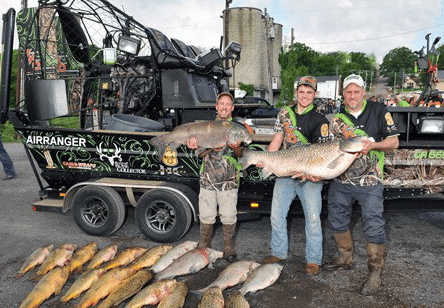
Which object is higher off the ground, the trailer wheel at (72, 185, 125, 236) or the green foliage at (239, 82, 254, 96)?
the green foliage at (239, 82, 254, 96)

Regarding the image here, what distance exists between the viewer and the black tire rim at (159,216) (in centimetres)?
532

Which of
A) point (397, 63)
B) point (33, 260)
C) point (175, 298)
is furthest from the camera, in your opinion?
point (397, 63)

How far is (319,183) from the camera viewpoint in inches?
164

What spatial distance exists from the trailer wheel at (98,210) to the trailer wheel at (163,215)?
36 centimetres

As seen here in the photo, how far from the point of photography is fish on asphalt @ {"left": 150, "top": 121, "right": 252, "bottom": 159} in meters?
4.02

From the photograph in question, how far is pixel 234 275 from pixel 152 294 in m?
0.89

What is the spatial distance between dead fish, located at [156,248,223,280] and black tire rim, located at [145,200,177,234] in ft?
3.45

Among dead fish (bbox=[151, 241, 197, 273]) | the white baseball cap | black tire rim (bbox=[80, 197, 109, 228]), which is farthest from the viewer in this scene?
black tire rim (bbox=[80, 197, 109, 228])

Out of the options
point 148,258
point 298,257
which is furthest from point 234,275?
point 298,257

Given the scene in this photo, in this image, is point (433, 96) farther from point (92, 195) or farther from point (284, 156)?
point (92, 195)

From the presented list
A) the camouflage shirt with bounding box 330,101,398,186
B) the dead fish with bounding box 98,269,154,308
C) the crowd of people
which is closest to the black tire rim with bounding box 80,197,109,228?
the crowd of people

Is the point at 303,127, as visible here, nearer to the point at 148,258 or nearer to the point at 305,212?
the point at 305,212

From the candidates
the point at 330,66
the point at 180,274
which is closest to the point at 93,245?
the point at 180,274

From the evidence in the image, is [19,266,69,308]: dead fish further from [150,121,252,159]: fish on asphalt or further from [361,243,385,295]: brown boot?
[361,243,385,295]: brown boot
